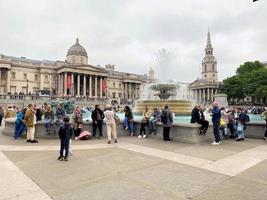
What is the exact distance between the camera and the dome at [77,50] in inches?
4055

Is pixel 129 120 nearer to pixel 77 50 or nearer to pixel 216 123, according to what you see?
pixel 216 123

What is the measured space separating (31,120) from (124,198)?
8.98 metres

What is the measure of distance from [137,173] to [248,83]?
78798 millimetres

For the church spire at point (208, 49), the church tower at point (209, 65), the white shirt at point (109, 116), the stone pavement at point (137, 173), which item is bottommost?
the stone pavement at point (137, 173)

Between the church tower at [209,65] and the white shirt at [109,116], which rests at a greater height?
the church tower at [209,65]

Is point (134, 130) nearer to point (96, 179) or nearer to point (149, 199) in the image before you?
point (96, 179)

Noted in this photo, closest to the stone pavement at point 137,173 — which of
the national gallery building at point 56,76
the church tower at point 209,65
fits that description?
the national gallery building at point 56,76

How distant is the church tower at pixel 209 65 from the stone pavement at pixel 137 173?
452ft

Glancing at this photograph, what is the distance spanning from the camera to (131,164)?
809cm

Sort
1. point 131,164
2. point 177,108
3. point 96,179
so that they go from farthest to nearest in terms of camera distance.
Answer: point 177,108 < point 131,164 < point 96,179

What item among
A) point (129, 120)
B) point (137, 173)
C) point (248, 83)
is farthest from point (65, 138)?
point (248, 83)

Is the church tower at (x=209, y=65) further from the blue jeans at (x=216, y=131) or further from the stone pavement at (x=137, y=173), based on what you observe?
the stone pavement at (x=137, y=173)

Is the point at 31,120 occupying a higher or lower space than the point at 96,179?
higher

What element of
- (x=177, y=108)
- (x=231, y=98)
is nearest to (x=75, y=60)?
(x=231, y=98)
